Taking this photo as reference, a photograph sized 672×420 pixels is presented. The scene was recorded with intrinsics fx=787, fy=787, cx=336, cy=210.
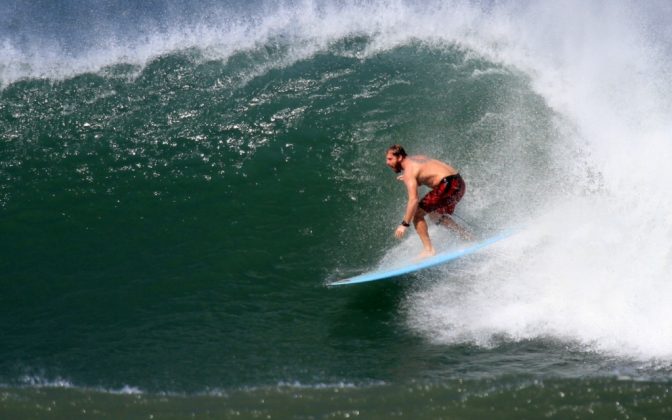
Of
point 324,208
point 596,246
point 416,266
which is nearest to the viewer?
point 416,266

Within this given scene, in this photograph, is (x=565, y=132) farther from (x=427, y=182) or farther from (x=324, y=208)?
(x=324, y=208)

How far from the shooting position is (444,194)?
855 cm

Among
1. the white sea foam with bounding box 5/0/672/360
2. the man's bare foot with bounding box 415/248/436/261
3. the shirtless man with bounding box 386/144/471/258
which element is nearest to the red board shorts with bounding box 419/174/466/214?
the shirtless man with bounding box 386/144/471/258

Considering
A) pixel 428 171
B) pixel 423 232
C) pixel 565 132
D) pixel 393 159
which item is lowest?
pixel 423 232

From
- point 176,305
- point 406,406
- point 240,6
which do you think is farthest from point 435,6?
point 406,406

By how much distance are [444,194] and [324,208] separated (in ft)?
5.69

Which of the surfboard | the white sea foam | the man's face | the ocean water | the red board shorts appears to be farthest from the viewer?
the red board shorts

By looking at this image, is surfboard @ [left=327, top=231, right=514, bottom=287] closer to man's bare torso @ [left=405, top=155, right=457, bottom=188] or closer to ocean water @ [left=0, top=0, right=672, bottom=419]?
ocean water @ [left=0, top=0, right=672, bottom=419]

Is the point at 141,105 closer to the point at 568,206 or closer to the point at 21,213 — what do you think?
the point at 21,213

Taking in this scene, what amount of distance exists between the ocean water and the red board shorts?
1.81 feet

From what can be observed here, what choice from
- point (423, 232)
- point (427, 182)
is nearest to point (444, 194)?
point (427, 182)

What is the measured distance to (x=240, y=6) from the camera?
45.0ft

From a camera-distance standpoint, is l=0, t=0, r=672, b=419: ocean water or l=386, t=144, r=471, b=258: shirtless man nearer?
l=0, t=0, r=672, b=419: ocean water

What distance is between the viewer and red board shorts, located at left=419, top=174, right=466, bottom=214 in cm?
852
